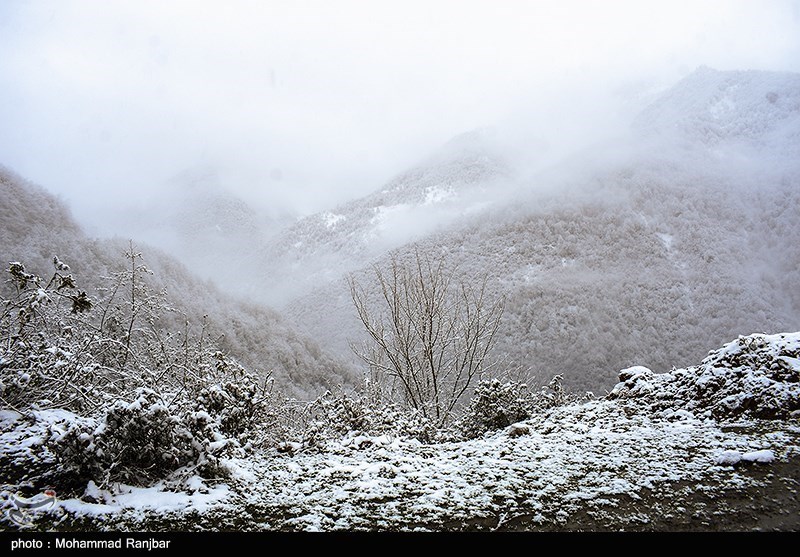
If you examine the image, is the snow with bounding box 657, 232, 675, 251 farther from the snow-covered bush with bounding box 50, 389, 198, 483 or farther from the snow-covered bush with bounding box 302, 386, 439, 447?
the snow-covered bush with bounding box 50, 389, 198, 483

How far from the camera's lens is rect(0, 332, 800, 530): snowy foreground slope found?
7.47 feet

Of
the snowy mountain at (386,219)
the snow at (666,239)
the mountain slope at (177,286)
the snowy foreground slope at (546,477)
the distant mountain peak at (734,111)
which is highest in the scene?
Answer: the distant mountain peak at (734,111)

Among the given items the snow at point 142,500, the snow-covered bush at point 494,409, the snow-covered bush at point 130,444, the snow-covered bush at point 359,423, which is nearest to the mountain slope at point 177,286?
the snow-covered bush at point 494,409

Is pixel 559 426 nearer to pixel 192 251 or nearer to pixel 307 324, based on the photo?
pixel 307 324

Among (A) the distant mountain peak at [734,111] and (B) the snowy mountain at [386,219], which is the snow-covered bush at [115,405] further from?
(A) the distant mountain peak at [734,111]

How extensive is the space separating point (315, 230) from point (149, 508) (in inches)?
3902

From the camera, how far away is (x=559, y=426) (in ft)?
14.8

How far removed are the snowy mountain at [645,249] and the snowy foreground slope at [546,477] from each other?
81.8 ft

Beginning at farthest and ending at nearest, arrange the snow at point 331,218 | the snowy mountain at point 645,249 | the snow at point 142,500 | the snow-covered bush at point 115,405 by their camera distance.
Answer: the snow at point 331,218 → the snowy mountain at point 645,249 → the snow-covered bush at point 115,405 → the snow at point 142,500

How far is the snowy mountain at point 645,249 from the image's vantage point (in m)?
42.8

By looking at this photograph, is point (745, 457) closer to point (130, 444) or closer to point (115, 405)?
point (130, 444)

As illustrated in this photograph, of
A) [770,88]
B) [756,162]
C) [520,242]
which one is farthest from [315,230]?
[770,88]

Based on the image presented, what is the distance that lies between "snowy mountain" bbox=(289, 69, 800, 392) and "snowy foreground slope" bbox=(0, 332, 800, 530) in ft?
81.8

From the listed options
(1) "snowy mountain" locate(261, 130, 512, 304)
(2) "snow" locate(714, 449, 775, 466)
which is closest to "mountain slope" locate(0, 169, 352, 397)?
(2) "snow" locate(714, 449, 775, 466)
